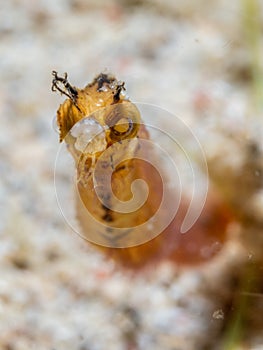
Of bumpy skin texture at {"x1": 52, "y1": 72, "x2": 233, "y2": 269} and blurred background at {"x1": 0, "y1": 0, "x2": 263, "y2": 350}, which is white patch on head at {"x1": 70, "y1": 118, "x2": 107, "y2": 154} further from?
blurred background at {"x1": 0, "y1": 0, "x2": 263, "y2": 350}

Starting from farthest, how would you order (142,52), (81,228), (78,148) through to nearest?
(142,52)
(81,228)
(78,148)

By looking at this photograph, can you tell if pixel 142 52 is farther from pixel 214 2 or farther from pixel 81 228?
pixel 81 228

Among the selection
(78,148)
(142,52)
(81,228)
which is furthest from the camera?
(142,52)

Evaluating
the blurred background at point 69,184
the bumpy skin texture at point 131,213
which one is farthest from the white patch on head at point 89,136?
the blurred background at point 69,184

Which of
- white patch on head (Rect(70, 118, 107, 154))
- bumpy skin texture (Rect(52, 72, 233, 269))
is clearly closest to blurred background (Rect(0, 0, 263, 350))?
bumpy skin texture (Rect(52, 72, 233, 269))

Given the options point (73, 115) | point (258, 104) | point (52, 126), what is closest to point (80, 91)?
point (73, 115)

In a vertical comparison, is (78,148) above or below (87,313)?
above
